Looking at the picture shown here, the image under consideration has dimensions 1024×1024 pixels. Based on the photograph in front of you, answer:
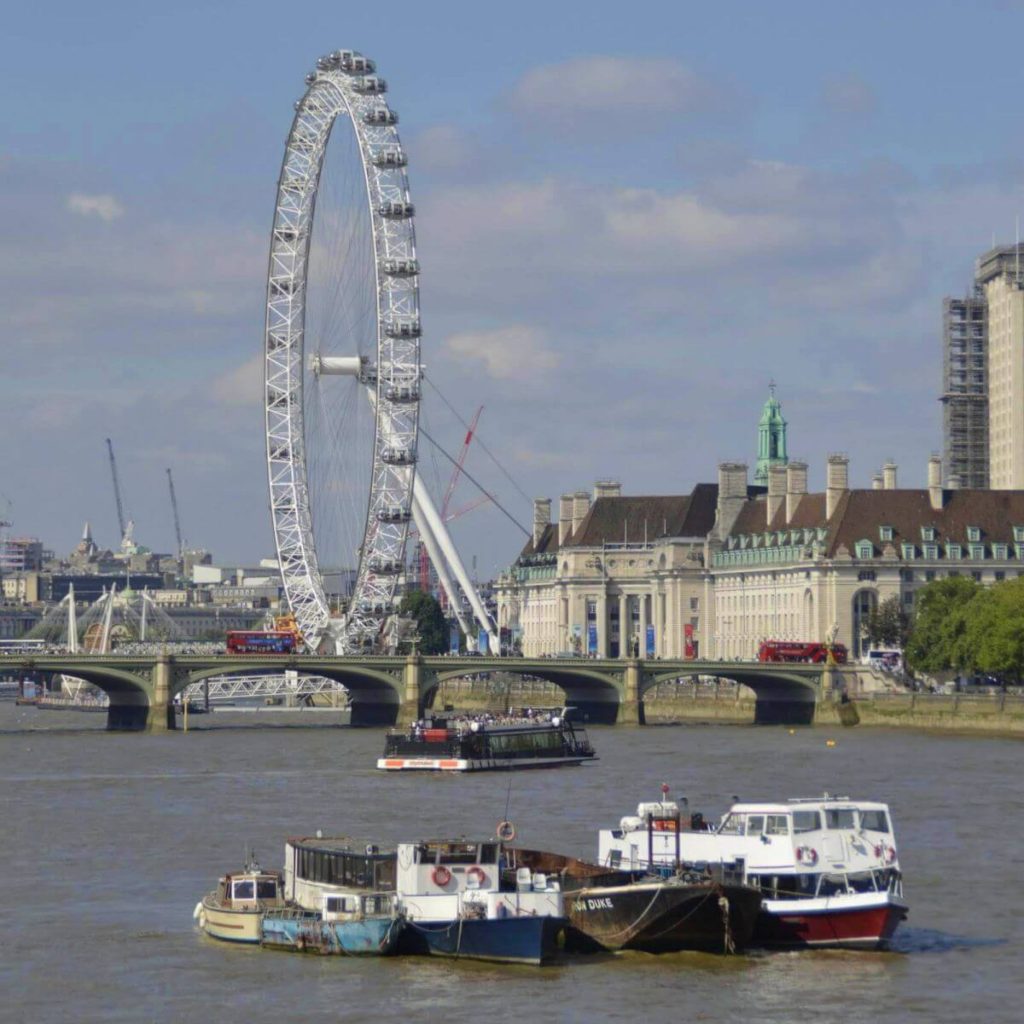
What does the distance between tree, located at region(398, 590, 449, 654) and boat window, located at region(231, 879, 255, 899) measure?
127 metres

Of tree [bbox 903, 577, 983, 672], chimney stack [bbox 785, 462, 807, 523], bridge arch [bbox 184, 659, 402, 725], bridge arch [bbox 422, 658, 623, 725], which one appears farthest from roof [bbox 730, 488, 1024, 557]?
bridge arch [bbox 184, 659, 402, 725]

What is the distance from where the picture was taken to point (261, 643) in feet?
392

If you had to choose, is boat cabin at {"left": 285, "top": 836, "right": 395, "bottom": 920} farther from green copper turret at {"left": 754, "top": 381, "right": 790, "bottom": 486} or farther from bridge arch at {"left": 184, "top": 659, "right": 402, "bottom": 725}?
green copper turret at {"left": 754, "top": 381, "right": 790, "bottom": 486}

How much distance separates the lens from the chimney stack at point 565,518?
17368cm

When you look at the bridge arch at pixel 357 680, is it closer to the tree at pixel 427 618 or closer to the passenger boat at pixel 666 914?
the tree at pixel 427 618

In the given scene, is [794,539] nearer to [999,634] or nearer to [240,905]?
[999,634]

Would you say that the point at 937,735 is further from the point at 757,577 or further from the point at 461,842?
the point at 461,842

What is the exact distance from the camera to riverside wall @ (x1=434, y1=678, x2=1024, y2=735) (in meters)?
103

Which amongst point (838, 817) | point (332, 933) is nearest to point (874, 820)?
point (838, 817)

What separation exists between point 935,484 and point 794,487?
9.74 metres

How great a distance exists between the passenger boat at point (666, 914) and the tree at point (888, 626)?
8793 cm

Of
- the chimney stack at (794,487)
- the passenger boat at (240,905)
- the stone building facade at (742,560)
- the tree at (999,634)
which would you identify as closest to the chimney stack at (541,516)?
the stone building facade at (742,560)

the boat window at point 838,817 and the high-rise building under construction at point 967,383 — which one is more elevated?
the high-rise building under construction at point 967,383

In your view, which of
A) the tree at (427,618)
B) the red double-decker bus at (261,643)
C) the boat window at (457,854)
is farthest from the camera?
the tree at (427,618)
